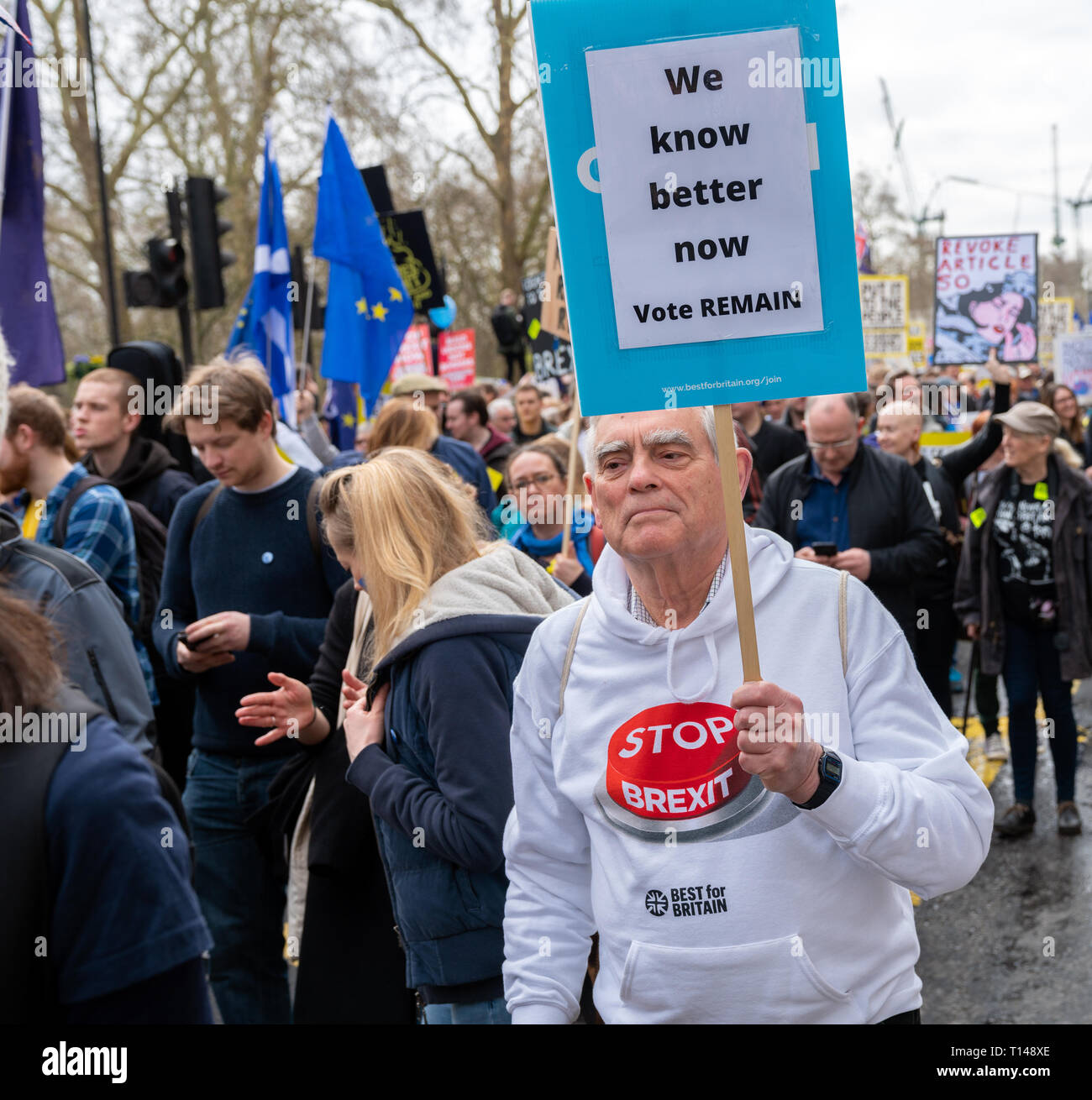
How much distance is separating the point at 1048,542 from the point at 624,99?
16.1 ft

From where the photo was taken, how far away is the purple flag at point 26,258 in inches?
169

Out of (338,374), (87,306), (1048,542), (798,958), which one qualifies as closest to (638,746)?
(798,958)

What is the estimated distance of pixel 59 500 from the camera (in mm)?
4375

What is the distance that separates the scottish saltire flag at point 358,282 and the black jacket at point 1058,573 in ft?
11.2

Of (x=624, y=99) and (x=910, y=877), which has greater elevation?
(x=624, y=99)

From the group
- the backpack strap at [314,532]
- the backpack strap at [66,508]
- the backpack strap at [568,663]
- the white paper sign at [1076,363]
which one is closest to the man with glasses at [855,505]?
the backpack strap at [314,532]

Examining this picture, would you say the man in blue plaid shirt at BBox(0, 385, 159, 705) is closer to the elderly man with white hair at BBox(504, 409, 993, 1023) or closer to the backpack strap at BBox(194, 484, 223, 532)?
the backpack strap at BBox(194, 484, 223, 532)

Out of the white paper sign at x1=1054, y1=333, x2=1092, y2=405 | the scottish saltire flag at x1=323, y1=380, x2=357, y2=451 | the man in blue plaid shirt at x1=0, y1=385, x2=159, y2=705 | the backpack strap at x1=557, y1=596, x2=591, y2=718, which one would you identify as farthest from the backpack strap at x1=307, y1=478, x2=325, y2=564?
the white paper sign at x1=1054, y1=333, x2=1092, y2=405

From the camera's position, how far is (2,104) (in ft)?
10.5

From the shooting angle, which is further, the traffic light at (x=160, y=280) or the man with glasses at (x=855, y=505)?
the traffic light at (x=160, y=280)

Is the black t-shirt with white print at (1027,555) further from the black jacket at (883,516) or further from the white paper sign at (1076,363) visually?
the white paper sign at (1076,363)

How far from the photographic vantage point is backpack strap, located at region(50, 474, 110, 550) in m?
4.22
